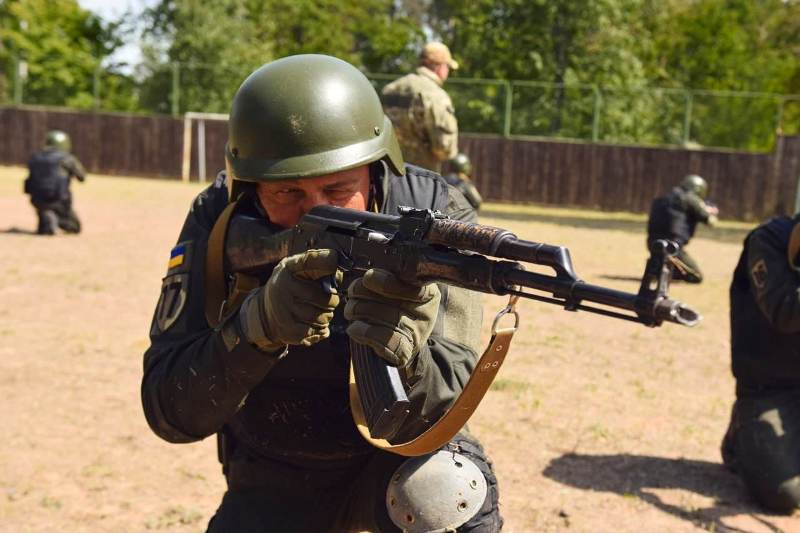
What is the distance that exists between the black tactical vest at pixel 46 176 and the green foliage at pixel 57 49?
21.7 meters

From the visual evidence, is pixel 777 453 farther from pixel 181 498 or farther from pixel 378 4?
pixel 378 4

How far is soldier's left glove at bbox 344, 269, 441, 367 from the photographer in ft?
8.90

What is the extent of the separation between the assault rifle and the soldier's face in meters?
0.11

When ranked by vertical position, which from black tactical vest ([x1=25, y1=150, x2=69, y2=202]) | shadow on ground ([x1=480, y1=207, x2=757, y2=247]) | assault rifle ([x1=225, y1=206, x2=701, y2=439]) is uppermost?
assault rifle ([x1=225, y1=206, x2=701, y2=439])

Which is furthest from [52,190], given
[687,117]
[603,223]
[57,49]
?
[57,49]

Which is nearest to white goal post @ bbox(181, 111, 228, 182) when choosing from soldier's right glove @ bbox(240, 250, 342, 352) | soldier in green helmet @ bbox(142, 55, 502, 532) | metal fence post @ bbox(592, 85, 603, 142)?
metal fence post @ bbox(592, 85, 603, 142)

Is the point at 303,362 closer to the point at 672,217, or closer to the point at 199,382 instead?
the point at 199,382

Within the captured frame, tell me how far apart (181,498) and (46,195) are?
421 inches

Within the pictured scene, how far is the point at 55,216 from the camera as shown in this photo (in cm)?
1448

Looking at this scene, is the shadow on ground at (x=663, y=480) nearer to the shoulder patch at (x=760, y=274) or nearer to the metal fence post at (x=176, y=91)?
the shoulder patch at (x=760, y=274)

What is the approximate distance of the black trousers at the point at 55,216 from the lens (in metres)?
14.4

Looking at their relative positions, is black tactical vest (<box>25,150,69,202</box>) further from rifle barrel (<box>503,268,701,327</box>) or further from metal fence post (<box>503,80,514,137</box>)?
metal fence post (<box>503,80,514,137</box>)

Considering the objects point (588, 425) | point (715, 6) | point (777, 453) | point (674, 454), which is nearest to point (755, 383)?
point (777, 453)

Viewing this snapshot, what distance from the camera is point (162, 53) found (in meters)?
36.9
